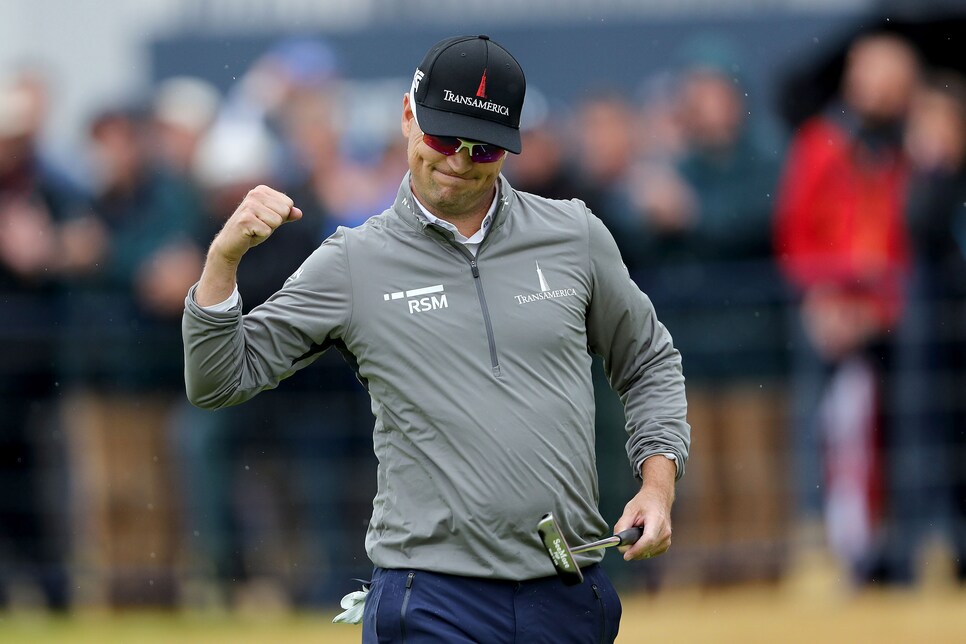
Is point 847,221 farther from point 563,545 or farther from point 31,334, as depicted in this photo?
point 563,545

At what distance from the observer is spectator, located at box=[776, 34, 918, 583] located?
10328mm

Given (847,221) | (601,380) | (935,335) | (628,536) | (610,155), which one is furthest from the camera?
(610,155)

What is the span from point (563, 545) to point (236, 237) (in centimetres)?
111

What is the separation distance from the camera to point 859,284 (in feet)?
34.1

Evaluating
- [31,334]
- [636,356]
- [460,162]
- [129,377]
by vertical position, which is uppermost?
[460,162]

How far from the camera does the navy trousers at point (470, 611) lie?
455 cm

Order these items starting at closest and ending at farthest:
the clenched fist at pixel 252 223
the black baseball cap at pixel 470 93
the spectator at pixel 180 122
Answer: the clenched fist at pixel 252 223 → the black baseball cap at pixel 470 93 → the spectator at pixel 180 122

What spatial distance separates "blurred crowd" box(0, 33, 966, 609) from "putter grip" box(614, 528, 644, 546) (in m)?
6.05

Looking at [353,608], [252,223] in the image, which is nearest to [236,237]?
[252,223]

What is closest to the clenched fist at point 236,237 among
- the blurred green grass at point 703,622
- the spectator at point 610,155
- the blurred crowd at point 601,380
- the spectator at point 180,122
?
the blurred green grass at point 703,622

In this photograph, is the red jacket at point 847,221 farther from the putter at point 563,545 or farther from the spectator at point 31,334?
the putter at point 563,545

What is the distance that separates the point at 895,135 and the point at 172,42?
588 centimetres

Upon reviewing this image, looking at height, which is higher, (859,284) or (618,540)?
(618,540)

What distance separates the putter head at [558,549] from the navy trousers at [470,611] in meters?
0.20
